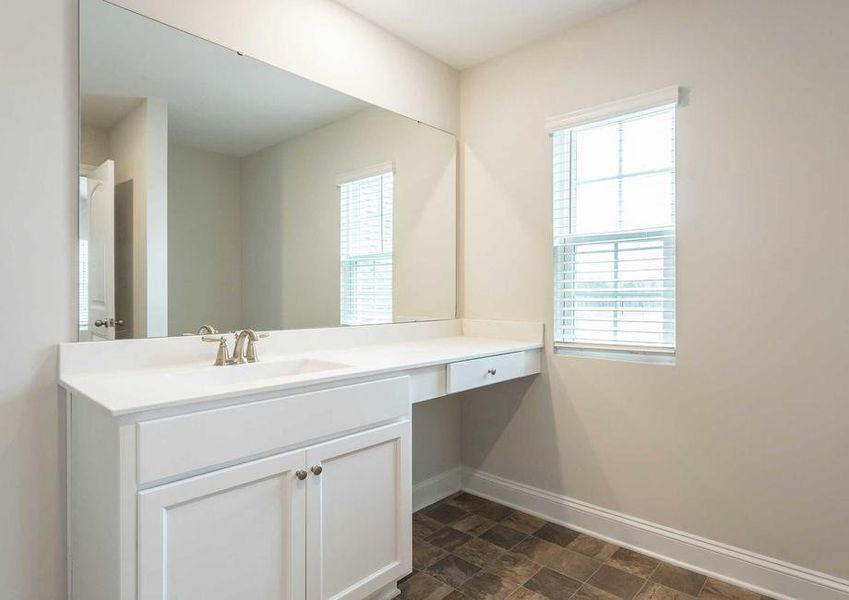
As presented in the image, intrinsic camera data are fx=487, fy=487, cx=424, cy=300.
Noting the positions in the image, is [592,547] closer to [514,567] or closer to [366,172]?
[514,567]

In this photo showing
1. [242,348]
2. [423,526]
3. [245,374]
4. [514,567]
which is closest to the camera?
[245,374]

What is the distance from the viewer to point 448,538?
225 centimetres

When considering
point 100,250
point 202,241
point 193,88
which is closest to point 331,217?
point 202,241

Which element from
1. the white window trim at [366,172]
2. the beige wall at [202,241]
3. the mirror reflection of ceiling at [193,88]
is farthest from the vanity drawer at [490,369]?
the mirror reflection of ceiling at [193,88]

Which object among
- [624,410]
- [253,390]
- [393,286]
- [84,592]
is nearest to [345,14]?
[393,286]

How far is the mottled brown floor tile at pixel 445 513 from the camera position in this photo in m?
2.45

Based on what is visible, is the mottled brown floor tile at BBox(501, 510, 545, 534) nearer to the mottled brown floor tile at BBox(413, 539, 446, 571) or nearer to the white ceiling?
the mottled brown floor tile at BBox(413, 539, 446, 571)

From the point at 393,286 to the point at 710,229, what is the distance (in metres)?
1.43

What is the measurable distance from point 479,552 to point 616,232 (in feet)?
5.08

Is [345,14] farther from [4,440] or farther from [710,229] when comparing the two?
[4,440]

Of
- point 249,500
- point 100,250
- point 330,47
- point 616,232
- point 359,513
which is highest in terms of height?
point 330,47

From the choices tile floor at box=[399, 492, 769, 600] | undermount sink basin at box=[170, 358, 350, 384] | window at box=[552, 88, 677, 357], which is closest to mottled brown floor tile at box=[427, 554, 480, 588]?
Answer: tile floor at box=[399, 492, 769, 600]

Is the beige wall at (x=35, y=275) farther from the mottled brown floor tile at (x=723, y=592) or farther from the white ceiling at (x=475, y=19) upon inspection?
the mottled brown floor tile at (x=723, y=592)

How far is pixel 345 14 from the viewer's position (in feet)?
7.20
